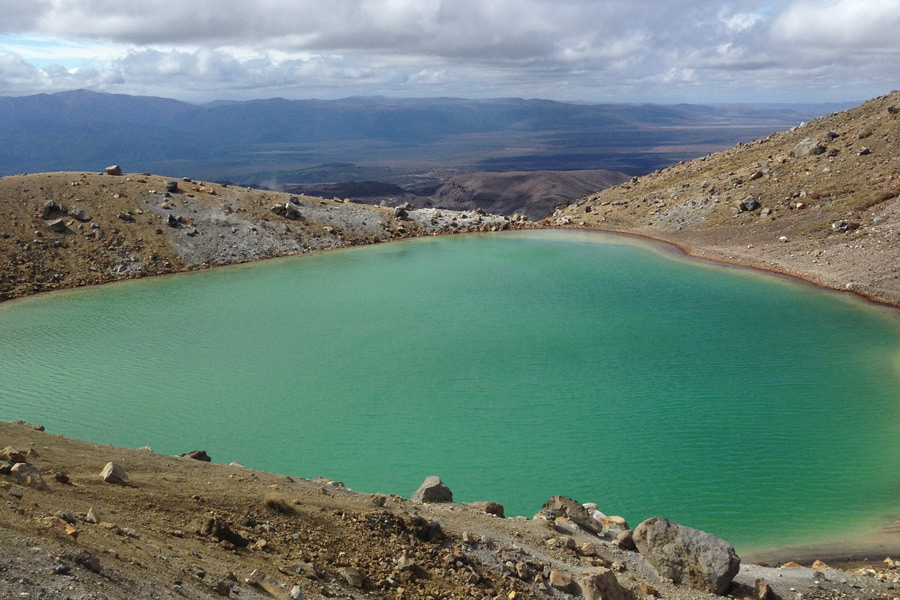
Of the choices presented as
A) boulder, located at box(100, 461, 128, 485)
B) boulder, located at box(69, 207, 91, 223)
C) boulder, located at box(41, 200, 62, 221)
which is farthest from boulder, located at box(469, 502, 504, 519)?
boulder, located at box(41, 200, 62, 221)

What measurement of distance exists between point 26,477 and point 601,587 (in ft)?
30.6

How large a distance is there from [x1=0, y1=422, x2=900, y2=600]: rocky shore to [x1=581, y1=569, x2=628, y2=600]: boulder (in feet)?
0.08

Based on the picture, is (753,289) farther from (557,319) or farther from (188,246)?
(188,246)

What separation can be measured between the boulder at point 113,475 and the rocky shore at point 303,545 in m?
0.03

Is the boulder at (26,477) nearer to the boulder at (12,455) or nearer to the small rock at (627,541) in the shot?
the boulder at (12,455)

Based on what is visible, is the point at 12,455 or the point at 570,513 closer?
the point at 12,455

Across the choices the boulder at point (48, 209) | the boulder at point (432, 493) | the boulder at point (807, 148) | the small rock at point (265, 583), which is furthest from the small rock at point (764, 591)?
the boulder at point (807, 148)

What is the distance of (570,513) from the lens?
14797 mm

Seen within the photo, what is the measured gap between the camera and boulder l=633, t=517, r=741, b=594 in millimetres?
12492

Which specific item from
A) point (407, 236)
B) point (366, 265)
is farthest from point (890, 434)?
point (407, 236)

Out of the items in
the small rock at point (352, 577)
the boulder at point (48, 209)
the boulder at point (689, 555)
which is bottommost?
the boulder at point (689, 555)

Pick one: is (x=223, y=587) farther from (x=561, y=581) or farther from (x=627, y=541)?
(x=627, y=541)

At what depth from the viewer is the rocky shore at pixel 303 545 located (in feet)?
28.2

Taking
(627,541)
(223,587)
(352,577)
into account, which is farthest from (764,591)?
(223,587)
